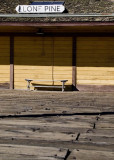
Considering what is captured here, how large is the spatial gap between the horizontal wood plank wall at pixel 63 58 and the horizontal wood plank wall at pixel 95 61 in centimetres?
38

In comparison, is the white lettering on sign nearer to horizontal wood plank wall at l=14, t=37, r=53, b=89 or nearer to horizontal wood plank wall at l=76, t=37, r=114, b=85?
horizontal wood plank wall at l=14, t=37, r=53, b=89

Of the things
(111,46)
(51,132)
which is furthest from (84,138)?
(111,46)

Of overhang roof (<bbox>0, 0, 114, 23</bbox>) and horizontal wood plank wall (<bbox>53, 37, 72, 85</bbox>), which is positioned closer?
overhang roof (<bbox>0, 0, 114, 23</bbox>)

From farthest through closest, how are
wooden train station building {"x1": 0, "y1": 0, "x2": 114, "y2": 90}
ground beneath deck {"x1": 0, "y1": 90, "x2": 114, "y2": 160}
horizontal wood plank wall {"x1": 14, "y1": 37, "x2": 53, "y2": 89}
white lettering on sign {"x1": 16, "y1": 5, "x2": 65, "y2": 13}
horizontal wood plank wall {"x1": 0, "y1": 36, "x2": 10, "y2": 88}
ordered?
horizontal wood plank wall {"x1": 0, "y1": 36, "x2": 10, "y2": 88} → horizontal wood plank wall {"x1": 14, "y1": 37, "x2": 53, "y2": 89} → wooden train station building {"x1": 0, "y1": 0, "x2": 114, "y2": 90} → white lettering on sign {"x1": 16, "y1": 5, "x2": 65, "y2": 13} → ground beneath deck {"x1": 0, "y1": 90, "x2": 114, "y2": 160}

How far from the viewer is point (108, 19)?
1317 cm

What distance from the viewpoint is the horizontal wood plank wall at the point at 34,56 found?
15172 mm

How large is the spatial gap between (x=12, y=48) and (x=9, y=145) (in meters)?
12.3

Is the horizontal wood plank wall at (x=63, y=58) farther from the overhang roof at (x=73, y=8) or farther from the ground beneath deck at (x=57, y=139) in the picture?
the ground beneath deck at (x=57, y=139)

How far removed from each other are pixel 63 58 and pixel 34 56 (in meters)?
1.32

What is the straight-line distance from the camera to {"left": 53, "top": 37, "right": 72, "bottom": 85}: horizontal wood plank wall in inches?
590

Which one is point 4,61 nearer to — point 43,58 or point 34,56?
point 34,56

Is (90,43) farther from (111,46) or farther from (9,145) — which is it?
(9,145)

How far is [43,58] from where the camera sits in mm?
15203

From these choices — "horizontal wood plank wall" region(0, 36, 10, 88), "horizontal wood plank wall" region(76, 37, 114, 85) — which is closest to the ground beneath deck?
"horizontal wood plank wall" region(76, 37, 114, 85)
